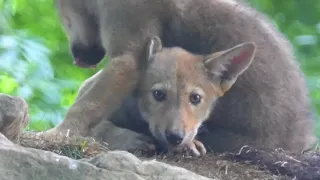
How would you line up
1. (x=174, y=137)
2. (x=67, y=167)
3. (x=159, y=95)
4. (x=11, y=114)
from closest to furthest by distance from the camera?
(x=67, y=167), (x=11, y=114), (x=174, y=137), (x=159, y=95)

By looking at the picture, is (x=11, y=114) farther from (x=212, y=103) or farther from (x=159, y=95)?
(x=212, y=103)

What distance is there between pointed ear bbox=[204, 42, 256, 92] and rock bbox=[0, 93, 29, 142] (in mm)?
1495

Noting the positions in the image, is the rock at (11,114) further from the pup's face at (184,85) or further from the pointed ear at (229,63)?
the pointed ear at (229,63)

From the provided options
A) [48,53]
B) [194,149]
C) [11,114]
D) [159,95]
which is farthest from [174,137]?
[48,53]

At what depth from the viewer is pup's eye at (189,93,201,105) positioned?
5432 millimetres

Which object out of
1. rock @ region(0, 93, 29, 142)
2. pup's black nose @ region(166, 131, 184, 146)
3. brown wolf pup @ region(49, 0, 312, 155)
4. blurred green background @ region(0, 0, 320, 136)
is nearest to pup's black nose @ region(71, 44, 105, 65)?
brown wolf pup @ region(49, 0, 312, 155)

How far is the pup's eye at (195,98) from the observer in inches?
214

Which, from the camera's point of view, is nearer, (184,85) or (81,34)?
(184,85)

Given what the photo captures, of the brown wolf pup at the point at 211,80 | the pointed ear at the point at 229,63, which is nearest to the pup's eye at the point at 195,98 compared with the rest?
the brown wolf pup at the point at 211,80

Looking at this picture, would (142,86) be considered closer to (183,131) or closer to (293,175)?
(183,131)

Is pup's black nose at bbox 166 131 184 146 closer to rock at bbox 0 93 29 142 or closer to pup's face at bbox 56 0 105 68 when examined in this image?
rock at bbox 0 93 29 142

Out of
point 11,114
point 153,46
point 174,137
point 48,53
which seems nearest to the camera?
point 11,114

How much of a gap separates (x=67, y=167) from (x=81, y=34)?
2521 millimetres

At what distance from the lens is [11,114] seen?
4316 millimetres
